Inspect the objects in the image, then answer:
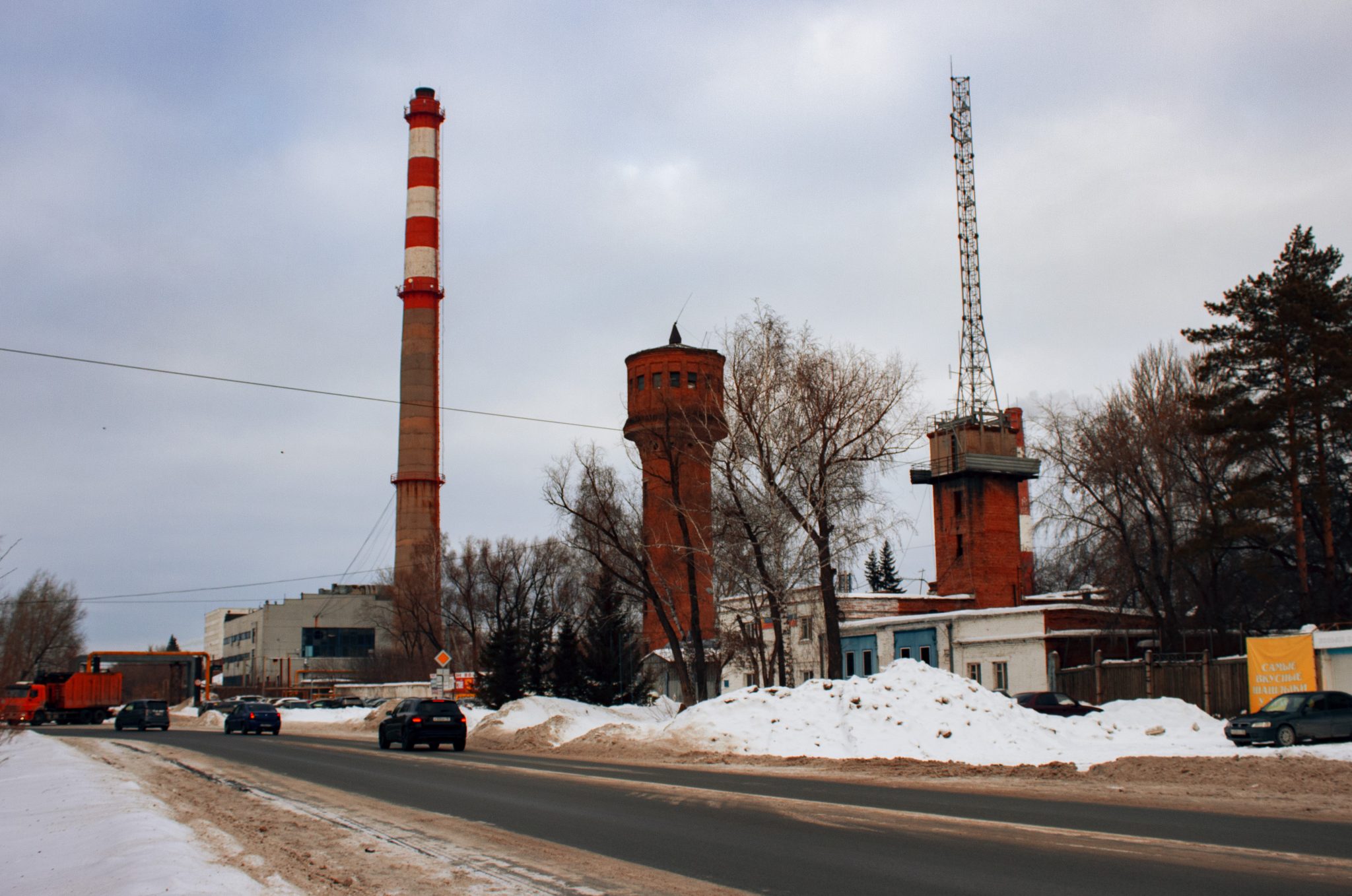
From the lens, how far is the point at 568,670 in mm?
48906

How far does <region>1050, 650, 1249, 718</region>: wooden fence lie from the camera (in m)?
34.3

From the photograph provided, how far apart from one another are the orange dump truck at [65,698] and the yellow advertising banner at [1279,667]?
57619 mm

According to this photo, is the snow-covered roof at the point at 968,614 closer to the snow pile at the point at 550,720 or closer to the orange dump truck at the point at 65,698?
the snow pile at the point at 550,720

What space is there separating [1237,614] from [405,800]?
39.6 meters

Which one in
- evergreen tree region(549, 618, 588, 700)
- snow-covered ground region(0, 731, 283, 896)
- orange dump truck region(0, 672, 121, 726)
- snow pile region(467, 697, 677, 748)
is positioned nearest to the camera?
snow-covered ground region(0, 731, 283, 896)

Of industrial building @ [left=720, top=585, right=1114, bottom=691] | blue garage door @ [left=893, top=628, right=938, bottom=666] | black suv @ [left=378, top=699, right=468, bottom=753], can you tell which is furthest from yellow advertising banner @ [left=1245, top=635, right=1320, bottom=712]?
black suv @ [left=378, top=699, right=468, bottom=753]

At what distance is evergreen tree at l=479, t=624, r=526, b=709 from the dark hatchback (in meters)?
30.7

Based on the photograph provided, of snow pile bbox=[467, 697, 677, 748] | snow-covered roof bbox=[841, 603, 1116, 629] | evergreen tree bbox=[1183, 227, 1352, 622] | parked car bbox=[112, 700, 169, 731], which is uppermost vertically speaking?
evergreen tree bbox=[1183, 227, 1352, 622]

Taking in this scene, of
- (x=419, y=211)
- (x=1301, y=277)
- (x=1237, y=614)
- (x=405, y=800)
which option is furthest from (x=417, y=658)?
(x=405, y=800)

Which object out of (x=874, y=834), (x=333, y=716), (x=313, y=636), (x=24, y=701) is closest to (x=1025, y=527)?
(x=333, y=716)

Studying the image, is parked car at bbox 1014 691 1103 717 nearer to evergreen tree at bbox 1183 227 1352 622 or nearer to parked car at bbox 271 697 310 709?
evergreen tree at bbox 1183 227 1352 622

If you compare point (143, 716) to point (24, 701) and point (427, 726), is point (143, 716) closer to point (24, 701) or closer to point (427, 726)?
point (24, 701)

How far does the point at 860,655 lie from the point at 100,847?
145 feet

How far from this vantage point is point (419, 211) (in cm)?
8312
